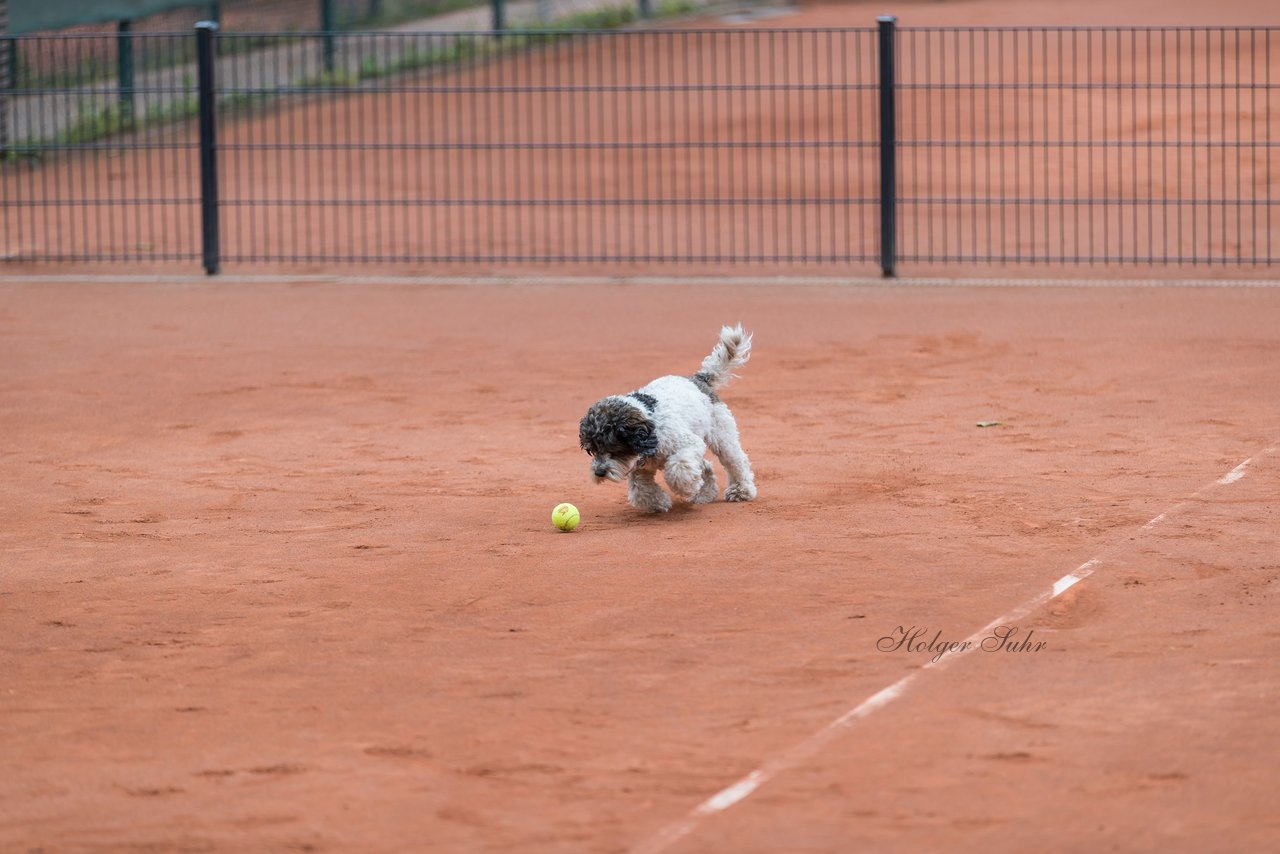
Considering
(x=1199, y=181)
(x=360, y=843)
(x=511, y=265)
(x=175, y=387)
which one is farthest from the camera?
(x=1199, y=181)

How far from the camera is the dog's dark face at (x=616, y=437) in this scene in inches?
347

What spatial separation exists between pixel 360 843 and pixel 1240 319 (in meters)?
11.4

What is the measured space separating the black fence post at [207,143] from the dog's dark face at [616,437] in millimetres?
10431

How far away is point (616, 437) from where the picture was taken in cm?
882

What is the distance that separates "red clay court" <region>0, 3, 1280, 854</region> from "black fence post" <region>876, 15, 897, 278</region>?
3367 mm

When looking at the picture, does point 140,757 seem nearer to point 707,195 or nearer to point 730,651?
point 730,651

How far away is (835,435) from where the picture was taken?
11242 millimetres

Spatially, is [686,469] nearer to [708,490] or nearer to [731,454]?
[731,454]

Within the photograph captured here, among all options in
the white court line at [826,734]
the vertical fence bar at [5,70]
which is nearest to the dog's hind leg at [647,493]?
the white court line at [826,734]

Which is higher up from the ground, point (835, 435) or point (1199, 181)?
point (1199, 181)

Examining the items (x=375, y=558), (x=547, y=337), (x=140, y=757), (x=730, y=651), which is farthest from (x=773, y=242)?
(x=140, y=757)

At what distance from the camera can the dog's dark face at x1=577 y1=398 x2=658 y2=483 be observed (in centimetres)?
880

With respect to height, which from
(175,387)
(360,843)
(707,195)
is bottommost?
(360,843)
